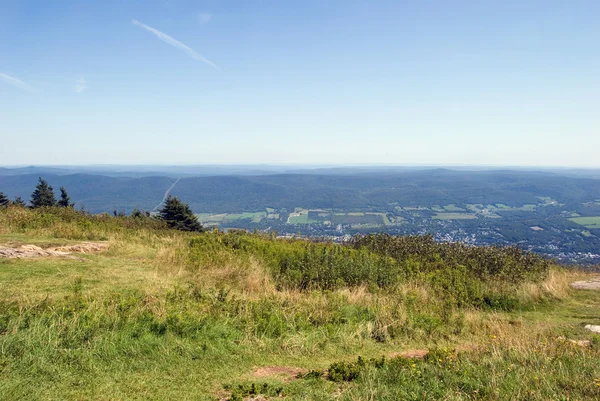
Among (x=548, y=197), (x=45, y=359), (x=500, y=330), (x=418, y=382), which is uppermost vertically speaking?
(x=45, y=359)

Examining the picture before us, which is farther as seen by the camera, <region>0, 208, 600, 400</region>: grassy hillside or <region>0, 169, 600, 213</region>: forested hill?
<region>0, 169, 600, 213</region>: forested hill

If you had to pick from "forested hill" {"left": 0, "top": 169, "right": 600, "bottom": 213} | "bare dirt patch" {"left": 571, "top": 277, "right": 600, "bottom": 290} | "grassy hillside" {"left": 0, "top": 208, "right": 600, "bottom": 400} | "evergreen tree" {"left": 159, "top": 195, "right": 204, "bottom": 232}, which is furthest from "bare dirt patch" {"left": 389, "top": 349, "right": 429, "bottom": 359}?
"forested hill" {"left": 0, "top": 169, "right": 600, "bottom": 213}

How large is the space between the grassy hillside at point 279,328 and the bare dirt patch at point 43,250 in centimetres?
41

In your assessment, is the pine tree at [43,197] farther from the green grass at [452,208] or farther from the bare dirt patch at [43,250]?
the green grass at [452,208]

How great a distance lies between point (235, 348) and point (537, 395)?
163 inches

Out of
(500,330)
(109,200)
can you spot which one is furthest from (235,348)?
(109,200)

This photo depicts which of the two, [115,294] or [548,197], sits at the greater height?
[115,294]

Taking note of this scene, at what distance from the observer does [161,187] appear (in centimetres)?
19375

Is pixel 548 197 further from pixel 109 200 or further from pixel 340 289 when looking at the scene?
pixel 109 200

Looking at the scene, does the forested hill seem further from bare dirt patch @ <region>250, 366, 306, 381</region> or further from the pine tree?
bare dirt patch @ <region>250, 366, 306, 381</region>

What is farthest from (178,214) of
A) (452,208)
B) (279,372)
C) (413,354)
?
(452,208)

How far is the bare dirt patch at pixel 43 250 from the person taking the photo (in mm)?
8672

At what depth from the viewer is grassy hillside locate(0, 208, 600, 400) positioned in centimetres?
425

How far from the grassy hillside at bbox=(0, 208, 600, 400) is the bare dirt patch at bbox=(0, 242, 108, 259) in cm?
41
